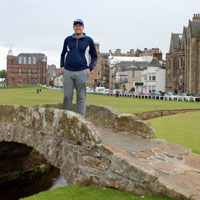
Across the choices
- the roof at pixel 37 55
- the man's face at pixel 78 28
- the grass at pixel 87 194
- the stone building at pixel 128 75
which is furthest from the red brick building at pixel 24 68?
the grass at pixel 87 194

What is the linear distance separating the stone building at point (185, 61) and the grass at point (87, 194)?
52838 mm

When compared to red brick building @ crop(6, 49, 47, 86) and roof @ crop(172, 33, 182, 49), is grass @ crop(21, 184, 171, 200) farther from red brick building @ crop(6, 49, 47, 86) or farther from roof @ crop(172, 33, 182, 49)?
red brick building @ crop(6, 49, 47, 86)

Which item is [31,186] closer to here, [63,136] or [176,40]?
[63,136]

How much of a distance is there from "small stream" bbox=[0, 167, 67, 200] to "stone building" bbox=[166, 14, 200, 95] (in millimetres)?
46224

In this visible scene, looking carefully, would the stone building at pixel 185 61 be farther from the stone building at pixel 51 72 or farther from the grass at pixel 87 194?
the stone building at pixel 51 72

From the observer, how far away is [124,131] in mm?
8305

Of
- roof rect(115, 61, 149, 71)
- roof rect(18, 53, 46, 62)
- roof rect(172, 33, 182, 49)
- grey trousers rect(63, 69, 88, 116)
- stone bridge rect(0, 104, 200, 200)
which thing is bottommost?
stone bridge rect(0, 104, 200, 200)

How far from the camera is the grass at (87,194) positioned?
4688 mm

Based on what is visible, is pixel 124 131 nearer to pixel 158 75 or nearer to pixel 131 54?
pixel 158 75

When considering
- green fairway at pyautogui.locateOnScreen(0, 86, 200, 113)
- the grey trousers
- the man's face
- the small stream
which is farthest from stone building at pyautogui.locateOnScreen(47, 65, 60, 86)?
the man's face

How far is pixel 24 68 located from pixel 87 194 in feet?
581

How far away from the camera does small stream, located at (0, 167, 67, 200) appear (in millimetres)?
12105

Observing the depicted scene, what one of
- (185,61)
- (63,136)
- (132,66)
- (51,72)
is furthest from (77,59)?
(51,72)

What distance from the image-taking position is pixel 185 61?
59.4 metres
